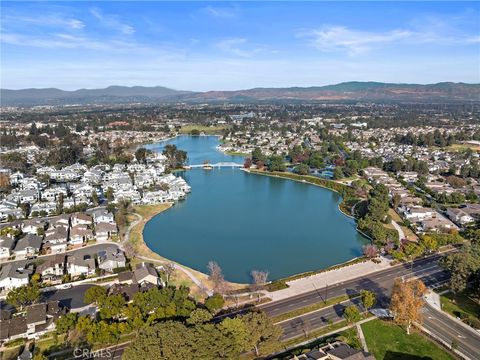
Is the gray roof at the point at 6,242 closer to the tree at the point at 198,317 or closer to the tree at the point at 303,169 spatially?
the tree at the point at 198,317

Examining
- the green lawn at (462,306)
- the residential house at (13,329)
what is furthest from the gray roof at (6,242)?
the green lawn at (462,306)

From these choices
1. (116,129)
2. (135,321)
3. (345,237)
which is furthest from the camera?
(116,129)

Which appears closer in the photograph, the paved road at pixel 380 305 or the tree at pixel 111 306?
the paved road at pixel 380 305

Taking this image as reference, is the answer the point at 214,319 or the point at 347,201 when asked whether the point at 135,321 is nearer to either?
the point at 214,319

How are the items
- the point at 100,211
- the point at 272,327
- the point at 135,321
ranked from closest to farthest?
the point at 272,327 < the point at 135,321 < the point at 100,211

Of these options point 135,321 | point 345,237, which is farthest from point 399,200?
point 135,321

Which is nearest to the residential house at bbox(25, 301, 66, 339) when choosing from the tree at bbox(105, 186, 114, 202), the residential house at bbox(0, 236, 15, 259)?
the residential house at bbox(0, 236, 15, 259)
